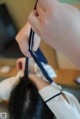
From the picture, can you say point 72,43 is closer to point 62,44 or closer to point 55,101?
point 62,44

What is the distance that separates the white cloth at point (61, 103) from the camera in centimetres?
50

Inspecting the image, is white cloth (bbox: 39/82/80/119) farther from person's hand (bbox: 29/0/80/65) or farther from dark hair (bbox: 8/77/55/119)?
person's hand (bbox: 29/0/80/65)

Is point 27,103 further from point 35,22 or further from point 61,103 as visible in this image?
point 35,22

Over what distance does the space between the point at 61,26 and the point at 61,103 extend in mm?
288

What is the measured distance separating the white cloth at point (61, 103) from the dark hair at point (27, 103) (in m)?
0.02

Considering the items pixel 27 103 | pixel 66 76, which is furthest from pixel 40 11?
pixel 66 76

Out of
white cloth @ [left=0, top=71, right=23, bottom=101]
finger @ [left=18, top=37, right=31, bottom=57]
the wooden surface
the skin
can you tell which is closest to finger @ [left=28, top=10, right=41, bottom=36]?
the skin

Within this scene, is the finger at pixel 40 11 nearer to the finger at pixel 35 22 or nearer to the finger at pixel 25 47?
the finger at pixel 35 22

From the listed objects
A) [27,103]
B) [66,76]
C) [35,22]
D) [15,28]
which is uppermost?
[35,22]

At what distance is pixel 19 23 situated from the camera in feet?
4.33

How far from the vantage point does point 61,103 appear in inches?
19.6

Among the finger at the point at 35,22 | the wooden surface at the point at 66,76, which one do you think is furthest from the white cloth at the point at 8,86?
the wooden surface at the point at 66,76

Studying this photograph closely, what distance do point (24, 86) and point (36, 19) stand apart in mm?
284

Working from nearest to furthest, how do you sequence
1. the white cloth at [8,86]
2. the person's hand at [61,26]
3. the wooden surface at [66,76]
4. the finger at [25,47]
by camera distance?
the person's hand at [61,26], the finger at [25,47], the white cloth at [8,86], the wooden surface at [66,76]
